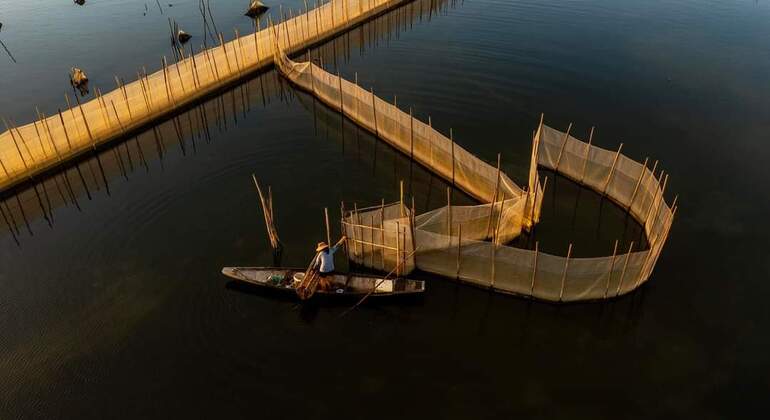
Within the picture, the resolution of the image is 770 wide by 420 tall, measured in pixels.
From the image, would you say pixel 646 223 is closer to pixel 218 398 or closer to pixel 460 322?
pixel 460 322

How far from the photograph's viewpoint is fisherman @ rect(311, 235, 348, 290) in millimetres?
16984

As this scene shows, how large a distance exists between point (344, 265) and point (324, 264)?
234 cm

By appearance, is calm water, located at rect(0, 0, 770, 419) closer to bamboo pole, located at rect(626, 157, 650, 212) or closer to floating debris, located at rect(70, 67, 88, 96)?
bamboo pole, located at rect(626, 157, 650, 212)

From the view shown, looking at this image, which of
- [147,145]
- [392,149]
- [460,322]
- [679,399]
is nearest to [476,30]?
[392,149]

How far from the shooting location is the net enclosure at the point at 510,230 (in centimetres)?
1675

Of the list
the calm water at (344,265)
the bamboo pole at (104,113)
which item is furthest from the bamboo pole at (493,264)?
the bamboo pole at (104,113)

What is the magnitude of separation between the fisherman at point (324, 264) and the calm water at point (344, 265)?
1094 millimetres

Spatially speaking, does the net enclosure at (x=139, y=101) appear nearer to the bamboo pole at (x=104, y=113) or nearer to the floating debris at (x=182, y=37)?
the bamboo pole at (x=104, y=113)

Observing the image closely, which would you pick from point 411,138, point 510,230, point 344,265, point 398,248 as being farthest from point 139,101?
point 510,230

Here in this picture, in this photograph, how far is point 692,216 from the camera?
21547 mm

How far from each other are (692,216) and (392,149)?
47.9 ft

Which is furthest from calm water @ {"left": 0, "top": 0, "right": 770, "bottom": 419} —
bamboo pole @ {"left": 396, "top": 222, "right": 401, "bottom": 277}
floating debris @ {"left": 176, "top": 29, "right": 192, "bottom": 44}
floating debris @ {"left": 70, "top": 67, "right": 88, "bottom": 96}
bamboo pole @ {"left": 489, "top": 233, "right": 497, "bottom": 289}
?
floating debris @ {"left": 176, "top": 29, "right": 192, "bottom": 44}

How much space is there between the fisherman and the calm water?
1094 mm

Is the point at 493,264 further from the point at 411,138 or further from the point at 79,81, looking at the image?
the point at 79,81
